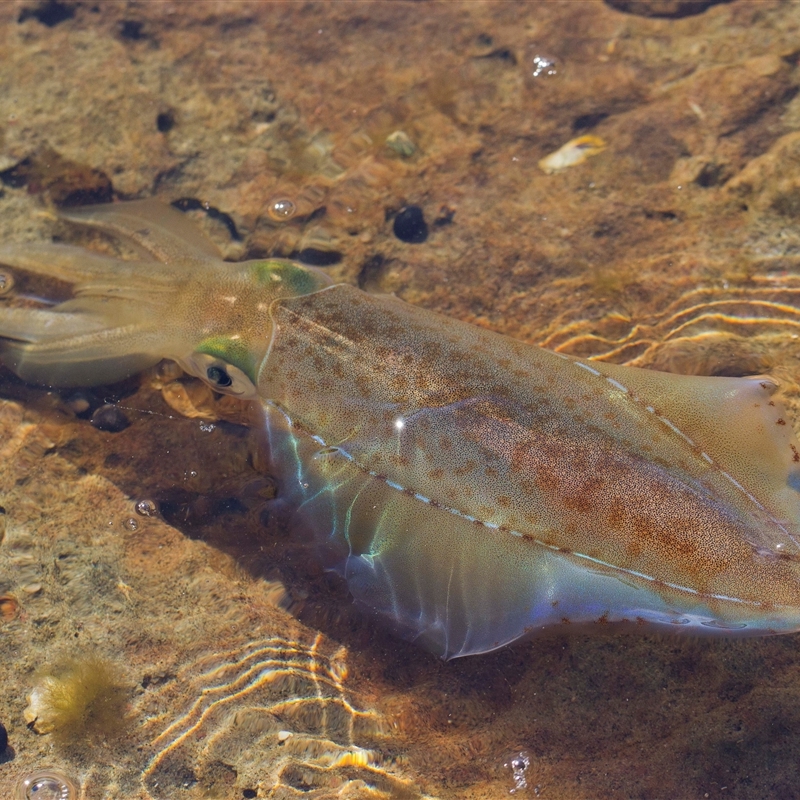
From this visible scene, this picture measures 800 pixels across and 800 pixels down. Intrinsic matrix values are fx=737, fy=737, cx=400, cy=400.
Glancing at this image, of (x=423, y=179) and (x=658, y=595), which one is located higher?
(x=423, y=179)

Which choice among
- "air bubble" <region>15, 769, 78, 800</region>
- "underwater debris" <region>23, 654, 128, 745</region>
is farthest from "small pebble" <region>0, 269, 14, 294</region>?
"air bubble" <region>15, 769, 78, 800</region>

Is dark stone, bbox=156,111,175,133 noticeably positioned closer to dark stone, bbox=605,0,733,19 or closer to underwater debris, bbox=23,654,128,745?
dark stone, bbox=605,0,733,19

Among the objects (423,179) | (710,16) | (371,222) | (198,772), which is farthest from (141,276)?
(710,16)

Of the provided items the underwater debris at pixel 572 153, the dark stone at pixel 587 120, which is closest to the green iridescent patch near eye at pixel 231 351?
the underwater debris at pixel 572 153

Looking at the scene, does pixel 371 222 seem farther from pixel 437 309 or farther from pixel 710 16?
pixel 710 16

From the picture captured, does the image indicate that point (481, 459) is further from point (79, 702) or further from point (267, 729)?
point (79, 702)

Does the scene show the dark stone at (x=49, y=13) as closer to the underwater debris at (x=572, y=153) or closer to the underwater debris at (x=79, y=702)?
the underwater debris at (x=572, y=153)

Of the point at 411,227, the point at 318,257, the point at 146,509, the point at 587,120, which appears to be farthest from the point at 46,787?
the point at 587,120
